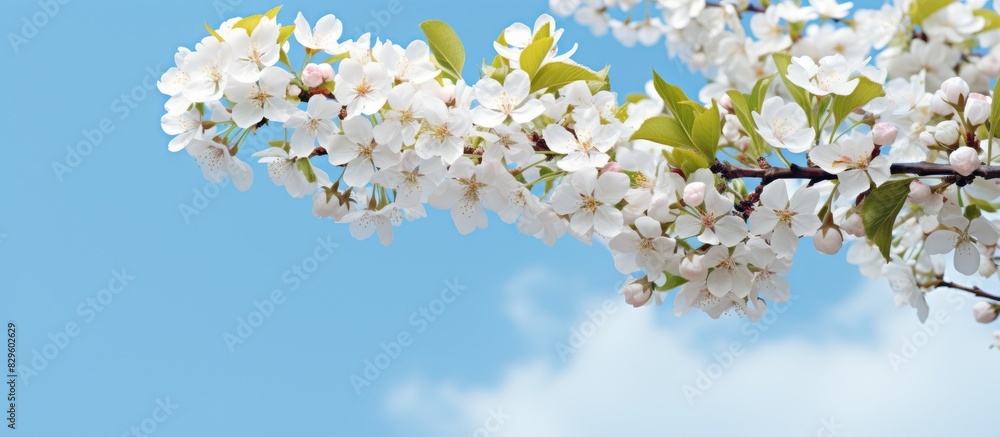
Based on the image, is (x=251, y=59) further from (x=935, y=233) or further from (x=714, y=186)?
(x=935, y=233)

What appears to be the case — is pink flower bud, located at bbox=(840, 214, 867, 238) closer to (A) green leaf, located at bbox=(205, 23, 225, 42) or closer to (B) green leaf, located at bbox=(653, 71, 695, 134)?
(B) green leaf, located at bbox=(653, 71, 695, 134)

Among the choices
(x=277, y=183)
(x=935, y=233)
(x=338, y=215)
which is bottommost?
(x=935, y=233)

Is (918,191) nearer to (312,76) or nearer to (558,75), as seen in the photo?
(558,75)

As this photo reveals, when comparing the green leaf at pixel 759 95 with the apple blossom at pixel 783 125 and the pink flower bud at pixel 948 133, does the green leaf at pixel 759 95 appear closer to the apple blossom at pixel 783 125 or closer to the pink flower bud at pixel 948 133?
the apple blossom at pixel 783 125

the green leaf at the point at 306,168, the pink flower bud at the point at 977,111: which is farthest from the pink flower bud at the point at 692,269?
the green leaf at the point at 306,168

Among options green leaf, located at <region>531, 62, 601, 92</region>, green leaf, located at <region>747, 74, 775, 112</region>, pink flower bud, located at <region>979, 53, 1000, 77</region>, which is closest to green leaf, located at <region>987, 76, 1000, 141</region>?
green leaf, located at <region>747, 74, 775, 112</region>

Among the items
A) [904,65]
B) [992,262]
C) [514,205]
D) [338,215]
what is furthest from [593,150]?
[904,65]

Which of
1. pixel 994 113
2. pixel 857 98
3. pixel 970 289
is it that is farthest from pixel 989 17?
pixel 857 98
